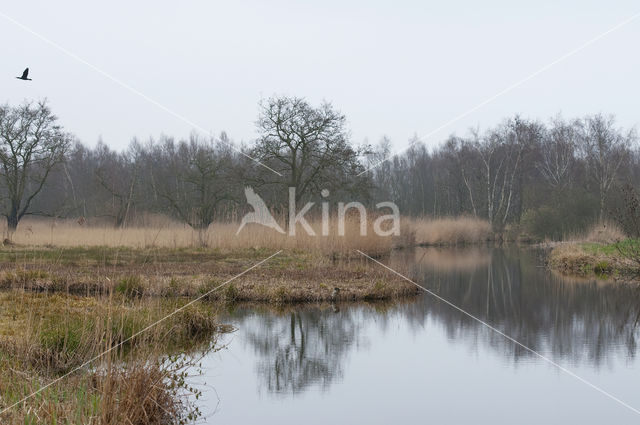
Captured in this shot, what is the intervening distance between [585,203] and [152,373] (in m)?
27.1

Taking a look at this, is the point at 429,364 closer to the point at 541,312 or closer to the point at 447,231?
the point at 541,312

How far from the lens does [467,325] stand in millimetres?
9461

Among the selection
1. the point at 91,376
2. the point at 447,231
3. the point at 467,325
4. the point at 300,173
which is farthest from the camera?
the point at 447,231

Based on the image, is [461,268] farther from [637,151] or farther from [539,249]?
[637,151]

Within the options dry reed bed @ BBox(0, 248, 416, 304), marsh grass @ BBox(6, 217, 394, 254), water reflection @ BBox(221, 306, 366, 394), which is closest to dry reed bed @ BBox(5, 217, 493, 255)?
marsh grass @ BBox(6, 217, 394, 254)

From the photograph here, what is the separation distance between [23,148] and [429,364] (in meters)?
24.3

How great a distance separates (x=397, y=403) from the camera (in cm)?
573

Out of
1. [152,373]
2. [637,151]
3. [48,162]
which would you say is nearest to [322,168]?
[48,162]

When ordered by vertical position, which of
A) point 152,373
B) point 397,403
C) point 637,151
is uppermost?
point 637,151

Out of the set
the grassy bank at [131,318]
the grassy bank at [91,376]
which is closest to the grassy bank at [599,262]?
the grassy bank at [131,318]

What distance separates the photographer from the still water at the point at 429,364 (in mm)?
5441

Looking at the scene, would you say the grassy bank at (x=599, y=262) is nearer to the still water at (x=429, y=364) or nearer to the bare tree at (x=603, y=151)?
the still water at (x=429, y=364)
